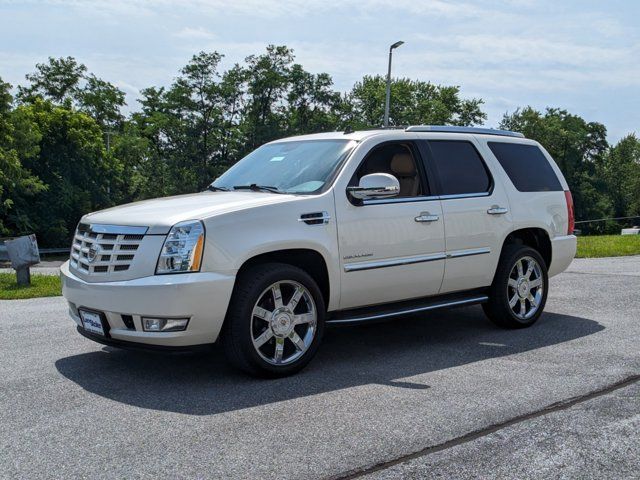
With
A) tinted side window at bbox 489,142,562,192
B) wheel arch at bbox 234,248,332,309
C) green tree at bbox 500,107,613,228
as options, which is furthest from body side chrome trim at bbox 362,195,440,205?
green tree at bbox 500,107,613,228

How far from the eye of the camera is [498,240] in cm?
691

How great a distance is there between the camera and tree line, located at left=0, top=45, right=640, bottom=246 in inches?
1668

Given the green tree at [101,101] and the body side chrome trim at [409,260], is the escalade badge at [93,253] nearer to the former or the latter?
the body side chrome trim at [409,260]

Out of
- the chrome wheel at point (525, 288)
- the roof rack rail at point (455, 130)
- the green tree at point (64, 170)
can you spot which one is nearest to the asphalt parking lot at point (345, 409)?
the chrome wheel at point (525, 288)

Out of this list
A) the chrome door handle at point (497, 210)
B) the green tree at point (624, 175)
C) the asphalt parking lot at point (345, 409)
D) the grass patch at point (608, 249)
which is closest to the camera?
the asphalt parking lot at point (345, 409)

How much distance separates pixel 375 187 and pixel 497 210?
1.82m

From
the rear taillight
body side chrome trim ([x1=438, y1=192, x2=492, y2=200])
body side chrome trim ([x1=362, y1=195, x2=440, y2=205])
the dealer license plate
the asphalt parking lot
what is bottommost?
the asphalt parking lot

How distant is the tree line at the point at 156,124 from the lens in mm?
42375

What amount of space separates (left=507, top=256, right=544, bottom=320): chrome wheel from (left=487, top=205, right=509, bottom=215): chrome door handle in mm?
508

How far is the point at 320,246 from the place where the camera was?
5.50 m

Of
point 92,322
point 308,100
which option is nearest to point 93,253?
point 92,322

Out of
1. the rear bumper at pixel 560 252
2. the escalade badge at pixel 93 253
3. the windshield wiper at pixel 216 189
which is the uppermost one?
the windshield wiper at pixel 216 189

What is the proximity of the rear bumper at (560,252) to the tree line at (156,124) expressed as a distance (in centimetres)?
2700

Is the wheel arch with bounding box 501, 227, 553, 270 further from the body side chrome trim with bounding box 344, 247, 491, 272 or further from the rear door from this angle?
the body side chrome trim with bounding box 344, 247, 491, 272
